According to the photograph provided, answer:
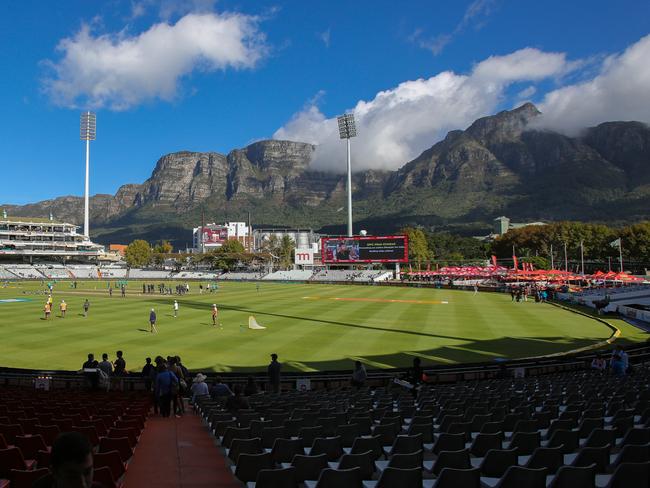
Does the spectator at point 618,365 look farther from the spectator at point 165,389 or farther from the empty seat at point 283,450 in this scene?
the empty seat at point 283,450

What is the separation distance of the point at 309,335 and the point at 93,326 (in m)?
16.2

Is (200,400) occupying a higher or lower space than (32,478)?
lower

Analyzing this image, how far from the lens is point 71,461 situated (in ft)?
10.5

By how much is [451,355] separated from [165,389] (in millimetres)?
18296

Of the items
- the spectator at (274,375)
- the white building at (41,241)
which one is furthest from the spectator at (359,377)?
the white building at (41,241)

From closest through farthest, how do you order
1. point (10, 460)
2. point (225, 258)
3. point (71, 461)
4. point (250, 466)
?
1. point (71, 461)
2. point (10, 460)
3. point (250, 466)
4. point (225, 258)

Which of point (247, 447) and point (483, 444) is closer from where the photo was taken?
point (483, 444)

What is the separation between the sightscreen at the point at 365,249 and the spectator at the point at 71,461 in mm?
99463

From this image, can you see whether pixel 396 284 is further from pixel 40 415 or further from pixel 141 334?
pixel 40 415

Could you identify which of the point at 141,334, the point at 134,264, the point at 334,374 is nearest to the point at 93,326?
the point at 141,334

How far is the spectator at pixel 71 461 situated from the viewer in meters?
3.17

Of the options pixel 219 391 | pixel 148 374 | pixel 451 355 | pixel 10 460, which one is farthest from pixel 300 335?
pixel 10 460

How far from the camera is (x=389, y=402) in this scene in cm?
1323

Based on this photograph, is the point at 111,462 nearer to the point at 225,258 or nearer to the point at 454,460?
the point at 454,460
